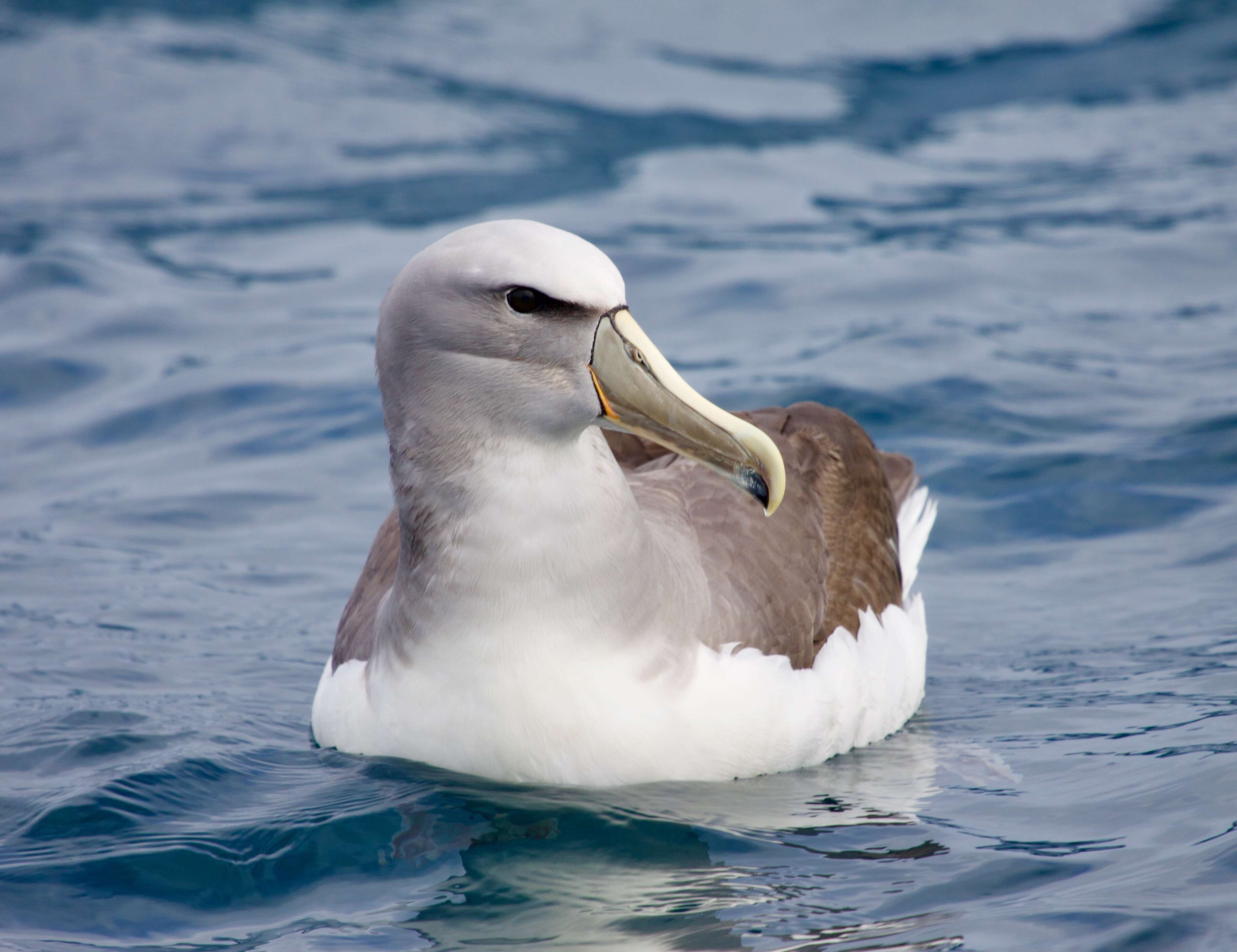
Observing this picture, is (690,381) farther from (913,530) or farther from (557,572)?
(557,572)

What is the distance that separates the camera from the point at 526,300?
513 cm

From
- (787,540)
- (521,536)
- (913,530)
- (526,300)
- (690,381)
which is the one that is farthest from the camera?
(690,381)

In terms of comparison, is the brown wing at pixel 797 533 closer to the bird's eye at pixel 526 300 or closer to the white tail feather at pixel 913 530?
the white tail feather at pixel 913 530

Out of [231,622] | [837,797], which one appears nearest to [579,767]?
[837,797]

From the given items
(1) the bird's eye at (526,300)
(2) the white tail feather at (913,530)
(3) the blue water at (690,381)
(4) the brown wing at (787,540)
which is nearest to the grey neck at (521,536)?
(1) the bird's eye at (526,300)

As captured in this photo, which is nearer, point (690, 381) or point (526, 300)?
point (526, 300)

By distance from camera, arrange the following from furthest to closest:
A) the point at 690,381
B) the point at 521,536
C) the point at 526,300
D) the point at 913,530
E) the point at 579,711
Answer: the point at 690,381 < the point at 913,530 < the point at 579,711 < the point at 521,536 < the point at 526,300

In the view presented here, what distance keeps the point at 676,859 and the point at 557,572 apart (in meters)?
1.00

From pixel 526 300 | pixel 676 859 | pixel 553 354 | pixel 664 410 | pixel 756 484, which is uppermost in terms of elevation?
pixel 526 300

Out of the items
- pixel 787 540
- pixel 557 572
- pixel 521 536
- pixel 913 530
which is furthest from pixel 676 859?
pixel 913 530

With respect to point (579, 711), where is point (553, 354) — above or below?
above

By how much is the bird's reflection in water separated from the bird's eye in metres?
1.60

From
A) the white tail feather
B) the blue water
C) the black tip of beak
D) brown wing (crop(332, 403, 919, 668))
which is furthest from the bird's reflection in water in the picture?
the white tail feather

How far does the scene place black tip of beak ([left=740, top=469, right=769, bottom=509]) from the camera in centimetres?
517
